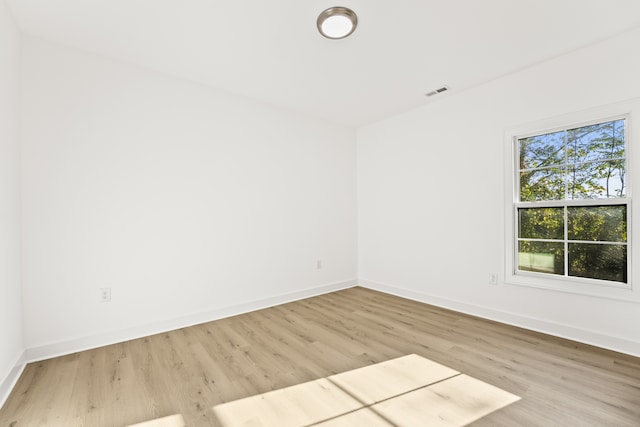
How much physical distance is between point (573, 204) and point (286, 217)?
3.04 meters

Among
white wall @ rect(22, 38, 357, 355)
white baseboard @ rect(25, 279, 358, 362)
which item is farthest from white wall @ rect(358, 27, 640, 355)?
white baseboard @ rect(25, 279, 358, 362)

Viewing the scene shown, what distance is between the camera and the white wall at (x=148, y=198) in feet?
7.72

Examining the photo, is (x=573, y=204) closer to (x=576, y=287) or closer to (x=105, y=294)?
(x=576, y=287)

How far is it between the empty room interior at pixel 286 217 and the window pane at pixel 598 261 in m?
0.02

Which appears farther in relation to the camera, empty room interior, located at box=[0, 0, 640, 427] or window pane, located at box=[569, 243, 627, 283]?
window pane, located at box=[569, 243, 627, 283]

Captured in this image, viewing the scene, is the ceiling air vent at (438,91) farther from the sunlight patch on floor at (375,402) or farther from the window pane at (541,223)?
Answer: the sunlight patch on floor at (375,402)

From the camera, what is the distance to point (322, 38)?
2.38 meters

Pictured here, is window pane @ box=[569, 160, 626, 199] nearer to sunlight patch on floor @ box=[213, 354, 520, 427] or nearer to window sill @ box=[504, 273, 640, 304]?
window sill @ box=[504, 273, 640, 304]

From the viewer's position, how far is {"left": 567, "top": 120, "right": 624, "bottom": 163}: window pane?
2447 mm

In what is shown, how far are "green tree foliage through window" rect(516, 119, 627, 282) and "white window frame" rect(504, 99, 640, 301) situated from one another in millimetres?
51

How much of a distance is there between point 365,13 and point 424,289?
10.3ft

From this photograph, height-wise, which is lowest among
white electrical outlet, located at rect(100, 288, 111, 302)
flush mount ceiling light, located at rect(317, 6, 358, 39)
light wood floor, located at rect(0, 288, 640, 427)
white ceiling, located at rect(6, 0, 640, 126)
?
light wood floor, located at rect(0, 288, 640, 427)

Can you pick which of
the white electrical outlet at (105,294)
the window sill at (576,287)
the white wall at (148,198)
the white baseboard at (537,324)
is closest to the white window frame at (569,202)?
the window sill at (576,287)

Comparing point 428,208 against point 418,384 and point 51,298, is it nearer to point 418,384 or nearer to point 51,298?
point 418,384
